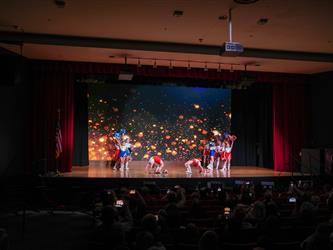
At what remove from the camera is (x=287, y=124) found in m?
14.8

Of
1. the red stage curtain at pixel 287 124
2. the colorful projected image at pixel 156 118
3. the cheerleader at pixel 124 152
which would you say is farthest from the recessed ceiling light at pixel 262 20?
the colorful projected image at pixel 156 118

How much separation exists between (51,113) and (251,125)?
8760mm

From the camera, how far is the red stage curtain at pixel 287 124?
1477 cm

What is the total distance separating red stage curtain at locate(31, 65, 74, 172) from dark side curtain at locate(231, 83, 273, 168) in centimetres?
737

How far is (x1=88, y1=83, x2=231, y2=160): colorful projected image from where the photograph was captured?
48.4 feet

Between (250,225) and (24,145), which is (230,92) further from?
(250,225)

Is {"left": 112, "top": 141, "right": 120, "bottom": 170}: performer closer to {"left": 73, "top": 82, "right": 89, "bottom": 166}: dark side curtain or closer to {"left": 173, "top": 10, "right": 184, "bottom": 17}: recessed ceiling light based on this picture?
{"left": 73, "top": 82, "right": 89, "bottom": 166}: dark side curtain

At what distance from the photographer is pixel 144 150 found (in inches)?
587

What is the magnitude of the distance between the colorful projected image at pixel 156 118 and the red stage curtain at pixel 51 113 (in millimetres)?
1836

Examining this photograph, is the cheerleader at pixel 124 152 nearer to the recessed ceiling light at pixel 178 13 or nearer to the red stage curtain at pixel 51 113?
the red stage curtain at pixel 51 113

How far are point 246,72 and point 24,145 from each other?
7.90m

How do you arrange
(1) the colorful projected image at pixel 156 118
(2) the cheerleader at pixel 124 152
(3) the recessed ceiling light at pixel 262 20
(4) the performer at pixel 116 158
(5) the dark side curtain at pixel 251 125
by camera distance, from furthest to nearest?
(5) the dark side curtain at pixel 251 125
(1) the colorful projected image at pixel 156 118
(4) the performer at pixel 116 158
(2) the cheerleader at pixel 124 152
(3) the recessed ceiling light at pixel 262 20

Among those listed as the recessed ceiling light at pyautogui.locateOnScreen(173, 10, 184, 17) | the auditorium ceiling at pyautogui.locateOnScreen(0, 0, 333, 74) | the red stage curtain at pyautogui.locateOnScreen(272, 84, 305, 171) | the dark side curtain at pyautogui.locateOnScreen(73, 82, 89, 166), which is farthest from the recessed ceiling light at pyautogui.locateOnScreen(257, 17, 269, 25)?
the dark side curtain at pyautogui.locateOnScreen(73, 82, 89, 166)

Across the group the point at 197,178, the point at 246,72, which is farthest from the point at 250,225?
the point at 246,72
